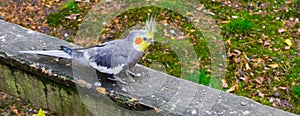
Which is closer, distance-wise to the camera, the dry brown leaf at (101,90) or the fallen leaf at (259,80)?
the dry brown leaf at (101,90)

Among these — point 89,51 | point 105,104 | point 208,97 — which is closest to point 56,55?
point 89,51

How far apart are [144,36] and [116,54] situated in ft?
0.70

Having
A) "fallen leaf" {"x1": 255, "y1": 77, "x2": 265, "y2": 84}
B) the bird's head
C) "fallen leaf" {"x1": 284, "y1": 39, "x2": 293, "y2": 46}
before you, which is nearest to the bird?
the bird's head

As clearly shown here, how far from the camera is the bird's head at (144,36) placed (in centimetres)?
179

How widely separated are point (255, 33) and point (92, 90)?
8.59ft

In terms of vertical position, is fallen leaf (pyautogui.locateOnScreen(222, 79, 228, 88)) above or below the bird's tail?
below

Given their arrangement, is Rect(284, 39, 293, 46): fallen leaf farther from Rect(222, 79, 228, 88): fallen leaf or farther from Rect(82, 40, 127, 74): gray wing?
Rect(82, 40, 127, 74): gray wing

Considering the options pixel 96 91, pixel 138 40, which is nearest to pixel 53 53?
pixel 96 91

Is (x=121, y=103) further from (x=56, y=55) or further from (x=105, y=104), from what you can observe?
(x=56, y=55)

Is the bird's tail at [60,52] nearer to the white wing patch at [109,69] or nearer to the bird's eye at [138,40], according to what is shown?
the white wing patch at [109,69]

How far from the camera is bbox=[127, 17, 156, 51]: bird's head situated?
5.87 ft

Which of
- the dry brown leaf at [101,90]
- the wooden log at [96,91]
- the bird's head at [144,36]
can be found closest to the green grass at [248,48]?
the wooden log at [96,91]

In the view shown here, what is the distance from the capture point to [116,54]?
6.40ft

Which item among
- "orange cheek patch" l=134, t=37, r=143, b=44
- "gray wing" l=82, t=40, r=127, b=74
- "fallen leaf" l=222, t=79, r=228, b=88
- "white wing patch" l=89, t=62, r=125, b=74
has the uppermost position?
"orange cheek patch" l=134, t=37, r=143, b=44
